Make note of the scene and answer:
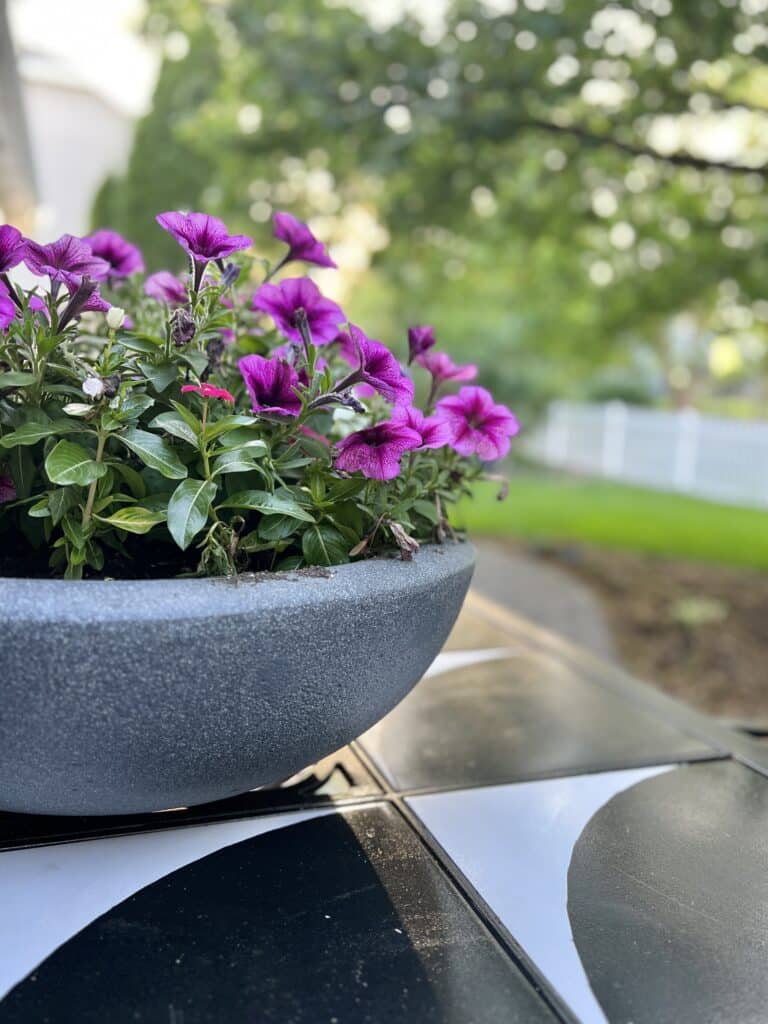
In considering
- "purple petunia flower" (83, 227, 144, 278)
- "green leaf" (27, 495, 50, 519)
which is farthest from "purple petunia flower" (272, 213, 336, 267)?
"green leaf" (27, 495, 50, 519)

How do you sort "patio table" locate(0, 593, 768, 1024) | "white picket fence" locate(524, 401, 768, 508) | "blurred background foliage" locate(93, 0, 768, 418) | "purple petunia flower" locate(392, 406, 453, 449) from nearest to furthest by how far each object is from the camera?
1. "patio table" locate(0, 593, 768, 1024)
2. "purple petunia flower" locate(392, 406, 453, 449)
3. "blurred background foliage" locate(93, 0, 768, 418)
4. "white picket fence" locate(524, 401, 768, 508)

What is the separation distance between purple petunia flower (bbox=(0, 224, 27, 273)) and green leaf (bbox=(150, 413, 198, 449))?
0.63 ft

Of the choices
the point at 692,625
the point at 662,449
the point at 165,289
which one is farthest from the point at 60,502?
the point at 662,449

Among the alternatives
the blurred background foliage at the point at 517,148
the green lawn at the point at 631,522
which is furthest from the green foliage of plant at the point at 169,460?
the green lawn at the point at 631,522

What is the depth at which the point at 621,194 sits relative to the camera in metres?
4.60

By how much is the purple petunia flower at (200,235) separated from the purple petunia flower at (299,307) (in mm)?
108

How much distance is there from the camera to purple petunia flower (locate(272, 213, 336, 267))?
0.93 metres

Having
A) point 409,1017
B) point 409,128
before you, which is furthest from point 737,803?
point 409,128

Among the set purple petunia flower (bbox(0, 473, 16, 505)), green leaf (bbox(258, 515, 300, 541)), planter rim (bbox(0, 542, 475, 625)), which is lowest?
planter rim (bbox(0, 542, 475, 625))

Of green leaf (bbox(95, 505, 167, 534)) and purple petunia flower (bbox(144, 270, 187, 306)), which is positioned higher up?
purple petunia flower (bbox(144, 270, 187, 306))

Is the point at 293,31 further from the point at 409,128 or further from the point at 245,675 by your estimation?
the point at 245,675

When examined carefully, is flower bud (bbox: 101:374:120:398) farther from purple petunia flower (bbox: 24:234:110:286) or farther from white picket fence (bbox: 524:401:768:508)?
white picket fence (bbox: 524:401:768:508)

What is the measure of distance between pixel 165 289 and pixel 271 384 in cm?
35

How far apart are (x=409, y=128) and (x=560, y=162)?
1.15 m
